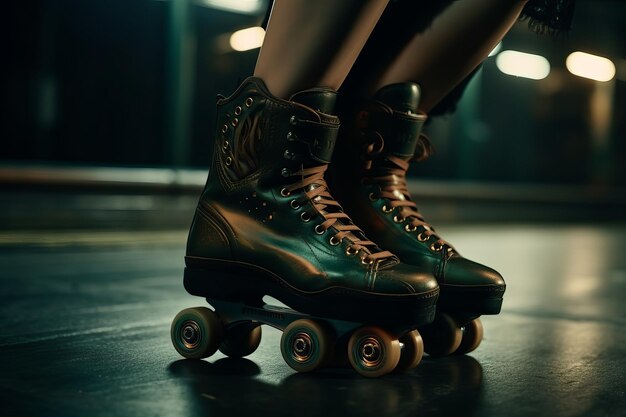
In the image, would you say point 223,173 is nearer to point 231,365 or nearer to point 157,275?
point 231,365

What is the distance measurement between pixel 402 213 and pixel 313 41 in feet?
1.11

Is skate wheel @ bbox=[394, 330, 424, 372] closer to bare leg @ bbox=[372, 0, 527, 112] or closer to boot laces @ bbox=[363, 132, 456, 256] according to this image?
boot laces @ bbox=[363, 132, 456, 256]

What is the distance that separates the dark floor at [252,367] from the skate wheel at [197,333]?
0.07 feet

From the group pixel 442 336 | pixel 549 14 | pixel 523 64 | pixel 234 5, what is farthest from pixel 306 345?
pixel 523 64

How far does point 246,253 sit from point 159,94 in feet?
17.0

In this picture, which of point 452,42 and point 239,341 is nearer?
point 239,341

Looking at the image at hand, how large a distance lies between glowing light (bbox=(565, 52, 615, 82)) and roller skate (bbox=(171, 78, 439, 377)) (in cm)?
1015

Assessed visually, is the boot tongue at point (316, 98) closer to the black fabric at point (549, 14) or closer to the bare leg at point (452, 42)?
the bare leg at point (452, 42)

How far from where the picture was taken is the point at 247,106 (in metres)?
1.27

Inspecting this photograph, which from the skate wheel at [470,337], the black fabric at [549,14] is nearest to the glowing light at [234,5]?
the black fabric at [549,14]

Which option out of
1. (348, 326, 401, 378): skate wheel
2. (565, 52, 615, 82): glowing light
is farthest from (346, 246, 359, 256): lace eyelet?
(565, 52, 615, 82): glowing light

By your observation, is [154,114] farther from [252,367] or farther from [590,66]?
[590,66]

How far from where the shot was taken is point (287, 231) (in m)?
1.24

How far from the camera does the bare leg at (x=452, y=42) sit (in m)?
1.39
